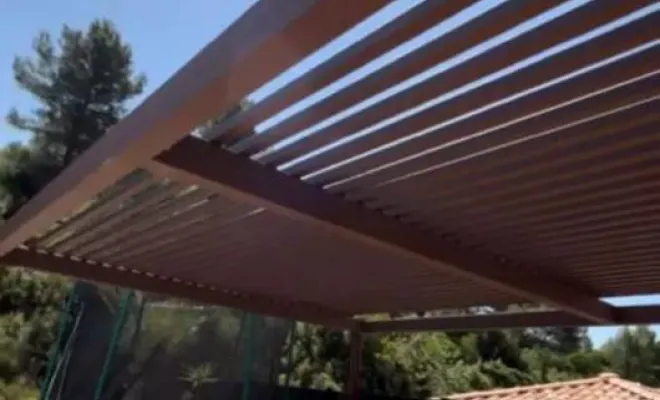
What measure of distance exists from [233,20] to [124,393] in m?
5.70

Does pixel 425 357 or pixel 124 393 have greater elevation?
pixel 425 357

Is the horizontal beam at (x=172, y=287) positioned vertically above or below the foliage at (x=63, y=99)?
below

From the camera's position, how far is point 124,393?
6.91 metres

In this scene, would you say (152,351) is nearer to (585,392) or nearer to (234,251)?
(234,251)

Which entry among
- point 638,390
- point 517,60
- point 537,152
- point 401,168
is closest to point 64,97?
point 638,390

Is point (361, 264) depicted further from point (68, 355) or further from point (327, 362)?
point (327, 362)

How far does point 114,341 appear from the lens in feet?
23.2

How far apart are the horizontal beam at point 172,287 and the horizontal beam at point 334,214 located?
2830 millimetres

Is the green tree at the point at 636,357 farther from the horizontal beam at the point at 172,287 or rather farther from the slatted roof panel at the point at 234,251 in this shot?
the slatted roof panel at the point at 234,251

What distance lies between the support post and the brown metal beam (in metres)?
5.47

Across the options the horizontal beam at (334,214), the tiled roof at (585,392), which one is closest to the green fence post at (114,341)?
the horizontal beam at (334,214)

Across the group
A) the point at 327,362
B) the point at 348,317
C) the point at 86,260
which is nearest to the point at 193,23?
the point at 86,260

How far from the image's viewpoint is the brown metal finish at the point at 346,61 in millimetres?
2076

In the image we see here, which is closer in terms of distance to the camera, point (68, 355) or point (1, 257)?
point (1, 257)
